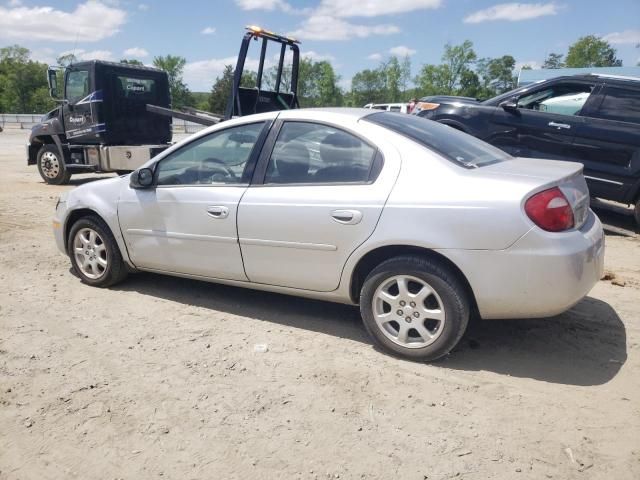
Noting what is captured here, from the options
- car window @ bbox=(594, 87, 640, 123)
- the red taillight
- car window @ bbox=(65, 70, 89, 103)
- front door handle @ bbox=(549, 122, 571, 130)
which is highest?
car window @ bbox=(65, 70, 89, 103)

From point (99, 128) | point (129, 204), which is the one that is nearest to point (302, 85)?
point (99, 128)

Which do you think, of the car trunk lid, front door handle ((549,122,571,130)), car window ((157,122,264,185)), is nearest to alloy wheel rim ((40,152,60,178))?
car window ((157,122,264,185))

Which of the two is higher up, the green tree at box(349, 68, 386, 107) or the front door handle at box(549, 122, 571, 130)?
the green tree at box(349, 68, 386, 107)

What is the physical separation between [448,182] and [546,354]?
133 centimetres

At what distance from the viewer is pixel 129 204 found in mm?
4414

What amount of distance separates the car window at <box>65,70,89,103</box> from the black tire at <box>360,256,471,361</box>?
938 centimetres

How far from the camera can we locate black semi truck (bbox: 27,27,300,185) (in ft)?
34.1

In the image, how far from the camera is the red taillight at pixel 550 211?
2.99 m

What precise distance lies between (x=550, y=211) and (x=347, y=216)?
119cm

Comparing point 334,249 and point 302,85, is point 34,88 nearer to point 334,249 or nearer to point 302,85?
point 302,85

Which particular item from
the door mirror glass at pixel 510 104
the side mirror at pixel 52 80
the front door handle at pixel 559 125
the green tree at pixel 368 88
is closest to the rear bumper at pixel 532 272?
the front door handle at pixel 559 125

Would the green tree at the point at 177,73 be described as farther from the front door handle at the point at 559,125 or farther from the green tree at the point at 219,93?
the front door handle at the point at 559,125

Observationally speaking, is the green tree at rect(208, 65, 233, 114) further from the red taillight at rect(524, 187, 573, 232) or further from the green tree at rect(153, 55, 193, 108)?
the red taillight at rect(524, 187, 573, 232)

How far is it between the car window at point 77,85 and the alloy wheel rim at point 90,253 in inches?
278
